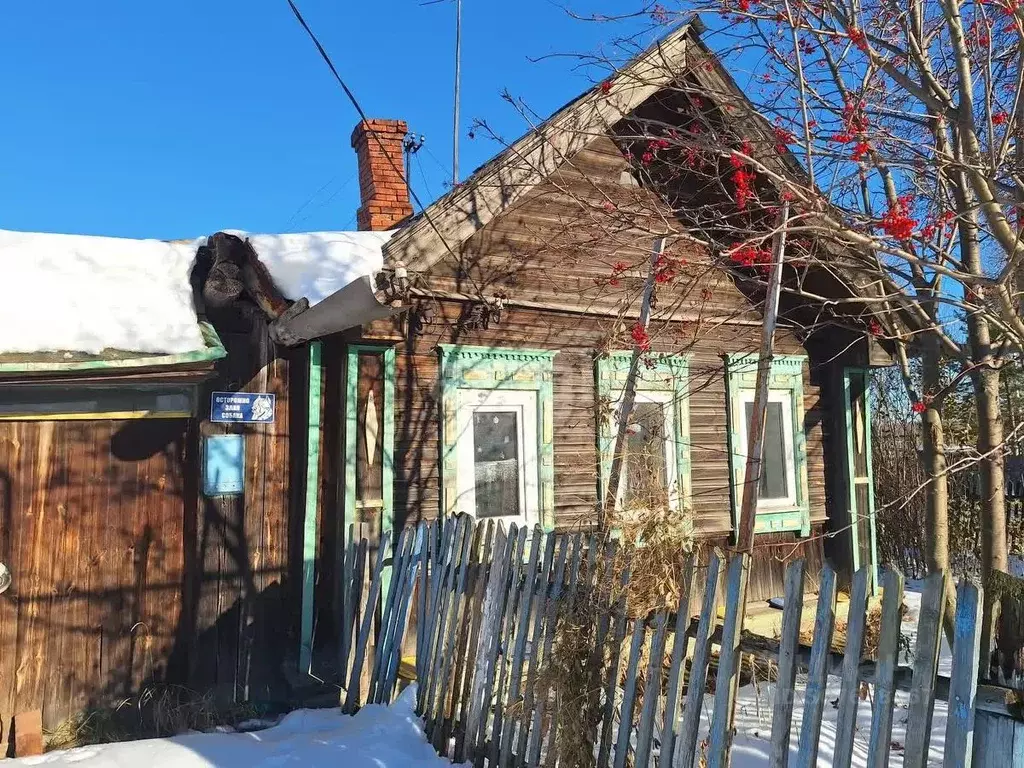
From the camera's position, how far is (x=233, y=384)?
5.61 metres

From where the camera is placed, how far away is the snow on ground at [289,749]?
4.20m

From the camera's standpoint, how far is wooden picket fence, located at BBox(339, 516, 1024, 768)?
7.09 feet

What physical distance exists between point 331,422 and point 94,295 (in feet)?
6.12

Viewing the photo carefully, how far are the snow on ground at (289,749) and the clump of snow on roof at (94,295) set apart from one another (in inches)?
94.0

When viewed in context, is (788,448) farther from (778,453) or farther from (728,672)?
(728,672)

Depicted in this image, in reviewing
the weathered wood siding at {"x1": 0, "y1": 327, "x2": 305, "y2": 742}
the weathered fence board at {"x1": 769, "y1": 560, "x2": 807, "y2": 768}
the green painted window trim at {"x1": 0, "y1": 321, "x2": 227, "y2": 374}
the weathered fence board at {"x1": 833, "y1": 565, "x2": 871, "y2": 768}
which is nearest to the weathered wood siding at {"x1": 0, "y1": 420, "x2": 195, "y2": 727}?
the weathered wood siding at {"x1": 0, "y1": 327, "x2": 305, "y2": 742}

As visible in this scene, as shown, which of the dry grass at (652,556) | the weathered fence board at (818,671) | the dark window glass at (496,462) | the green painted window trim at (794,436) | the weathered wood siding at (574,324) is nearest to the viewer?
the weathered fence board at (818,671)

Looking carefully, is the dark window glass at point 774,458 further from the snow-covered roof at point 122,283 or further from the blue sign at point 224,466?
the blue sign at point 224,466

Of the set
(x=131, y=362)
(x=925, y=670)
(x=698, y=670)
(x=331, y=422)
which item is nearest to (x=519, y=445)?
(x=331, y=422)

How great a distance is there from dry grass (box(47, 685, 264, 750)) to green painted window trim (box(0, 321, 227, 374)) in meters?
2.27

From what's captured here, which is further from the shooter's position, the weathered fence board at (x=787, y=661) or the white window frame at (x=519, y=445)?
the white window frame at (x=519, y=445)

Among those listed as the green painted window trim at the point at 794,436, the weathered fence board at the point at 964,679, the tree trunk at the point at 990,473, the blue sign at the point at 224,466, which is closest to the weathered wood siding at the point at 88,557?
the blue sign at the point at 224,466

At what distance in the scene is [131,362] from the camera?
489 centimetres

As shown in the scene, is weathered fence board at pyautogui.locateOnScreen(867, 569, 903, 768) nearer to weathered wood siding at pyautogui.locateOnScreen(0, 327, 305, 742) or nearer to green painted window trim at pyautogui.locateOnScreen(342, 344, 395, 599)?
green painted window trim at pyautogui.locateOnScreen(342, 344, 395, 599)
